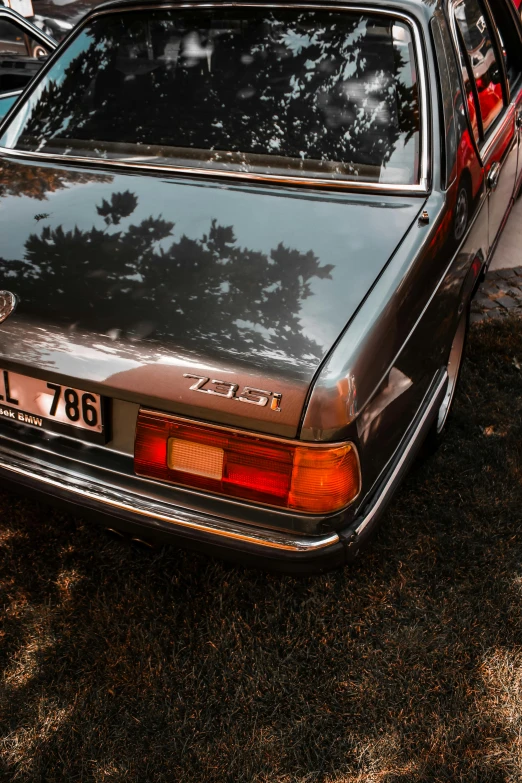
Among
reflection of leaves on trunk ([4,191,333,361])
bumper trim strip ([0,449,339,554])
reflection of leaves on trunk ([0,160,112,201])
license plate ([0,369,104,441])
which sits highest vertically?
reflection of leaves on trunk ([0,160,112,201])

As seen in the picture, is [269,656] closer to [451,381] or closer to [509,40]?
[451,381]

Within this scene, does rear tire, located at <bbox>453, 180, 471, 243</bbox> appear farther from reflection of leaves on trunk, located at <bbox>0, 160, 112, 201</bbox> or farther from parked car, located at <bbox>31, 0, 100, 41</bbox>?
parked car, located at <bbox>31, 0, 100, 41</bbox>

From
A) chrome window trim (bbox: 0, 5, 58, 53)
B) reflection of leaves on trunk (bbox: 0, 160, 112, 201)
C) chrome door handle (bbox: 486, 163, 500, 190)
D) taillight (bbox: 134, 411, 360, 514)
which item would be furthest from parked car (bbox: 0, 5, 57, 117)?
taillight (bbox: 134, 411, 360, 514)

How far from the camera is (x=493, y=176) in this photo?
9.27 ft

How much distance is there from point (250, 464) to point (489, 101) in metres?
2.26

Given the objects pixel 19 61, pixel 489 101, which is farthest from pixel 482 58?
pixel 19 61

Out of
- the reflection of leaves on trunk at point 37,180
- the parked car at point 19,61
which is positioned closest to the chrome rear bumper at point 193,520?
the reflection of leaves on trunk at point 37,180

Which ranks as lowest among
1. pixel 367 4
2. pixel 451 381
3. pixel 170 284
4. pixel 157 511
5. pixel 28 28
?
pixel 451 381

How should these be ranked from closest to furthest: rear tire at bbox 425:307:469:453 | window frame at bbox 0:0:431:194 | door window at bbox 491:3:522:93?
window frame at bbox 0:0:431:194
rear tire at bbox 425:307:469:453
door window at bbox 491:3:522:93

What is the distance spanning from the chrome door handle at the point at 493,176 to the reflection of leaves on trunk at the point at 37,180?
1.53 meters

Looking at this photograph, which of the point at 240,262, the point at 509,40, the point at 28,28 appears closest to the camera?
the point at 240,262

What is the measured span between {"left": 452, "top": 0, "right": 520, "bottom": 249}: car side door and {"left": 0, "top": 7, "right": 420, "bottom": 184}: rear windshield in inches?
19.9

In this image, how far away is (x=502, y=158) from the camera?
309 cm

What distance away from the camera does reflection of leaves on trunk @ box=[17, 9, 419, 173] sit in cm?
228
